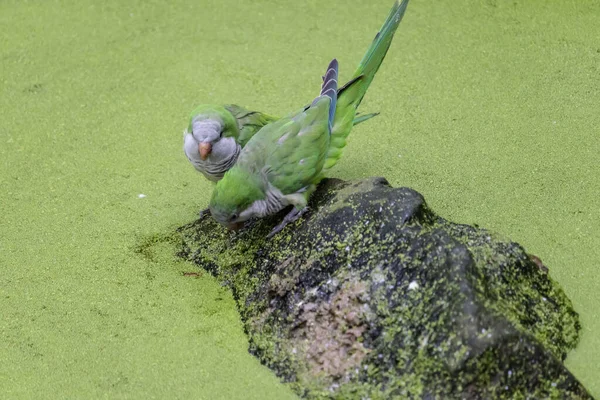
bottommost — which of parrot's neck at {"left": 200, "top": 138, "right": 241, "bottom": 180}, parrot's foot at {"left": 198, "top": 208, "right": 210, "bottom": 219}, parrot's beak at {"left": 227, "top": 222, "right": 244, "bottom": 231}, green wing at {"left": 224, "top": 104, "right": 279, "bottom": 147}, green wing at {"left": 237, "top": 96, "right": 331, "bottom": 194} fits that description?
parrot's foot at {"left": 198, "top": 208, "right": 210, "bottom": 219}

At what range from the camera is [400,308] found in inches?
110

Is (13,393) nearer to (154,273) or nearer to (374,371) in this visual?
(154,273)

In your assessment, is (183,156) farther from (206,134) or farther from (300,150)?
(300,150)

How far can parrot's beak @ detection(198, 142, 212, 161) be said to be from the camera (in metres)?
3.61

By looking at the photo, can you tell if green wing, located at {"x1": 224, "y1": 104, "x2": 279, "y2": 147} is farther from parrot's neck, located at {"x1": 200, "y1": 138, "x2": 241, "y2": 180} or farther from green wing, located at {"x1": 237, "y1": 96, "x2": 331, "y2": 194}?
green wing, located at {"x1": 237, "y1": 96, "x2": 331, "y2": 194}

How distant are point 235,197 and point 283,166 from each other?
0.26 metres

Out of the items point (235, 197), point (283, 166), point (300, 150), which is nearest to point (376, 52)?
point (300, 150)

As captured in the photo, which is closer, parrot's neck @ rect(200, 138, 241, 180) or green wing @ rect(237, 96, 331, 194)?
green wing @ rect(237, 96, 331, 194)

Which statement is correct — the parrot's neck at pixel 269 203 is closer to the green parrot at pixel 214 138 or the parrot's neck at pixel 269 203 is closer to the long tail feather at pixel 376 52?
the green parrot at pixel 214 138

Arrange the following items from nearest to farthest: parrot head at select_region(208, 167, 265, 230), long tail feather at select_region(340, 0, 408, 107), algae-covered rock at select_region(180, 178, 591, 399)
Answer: algae-covered rock at select_region(180, 178, 591, 399) < parrot head at select_region(208, 167, 265, 230) < long tail feather at select_region(340, 0, 408, 107)

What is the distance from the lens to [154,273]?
358 centimetres

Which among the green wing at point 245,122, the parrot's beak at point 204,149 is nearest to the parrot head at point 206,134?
the parrot's beak at point 204,149

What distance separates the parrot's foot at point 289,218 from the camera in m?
3.35

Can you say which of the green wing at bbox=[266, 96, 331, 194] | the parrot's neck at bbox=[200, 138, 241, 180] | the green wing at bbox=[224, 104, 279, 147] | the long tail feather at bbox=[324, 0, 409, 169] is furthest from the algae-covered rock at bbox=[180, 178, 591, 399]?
the green wing at bbox=[224, 104, 279, 147]
